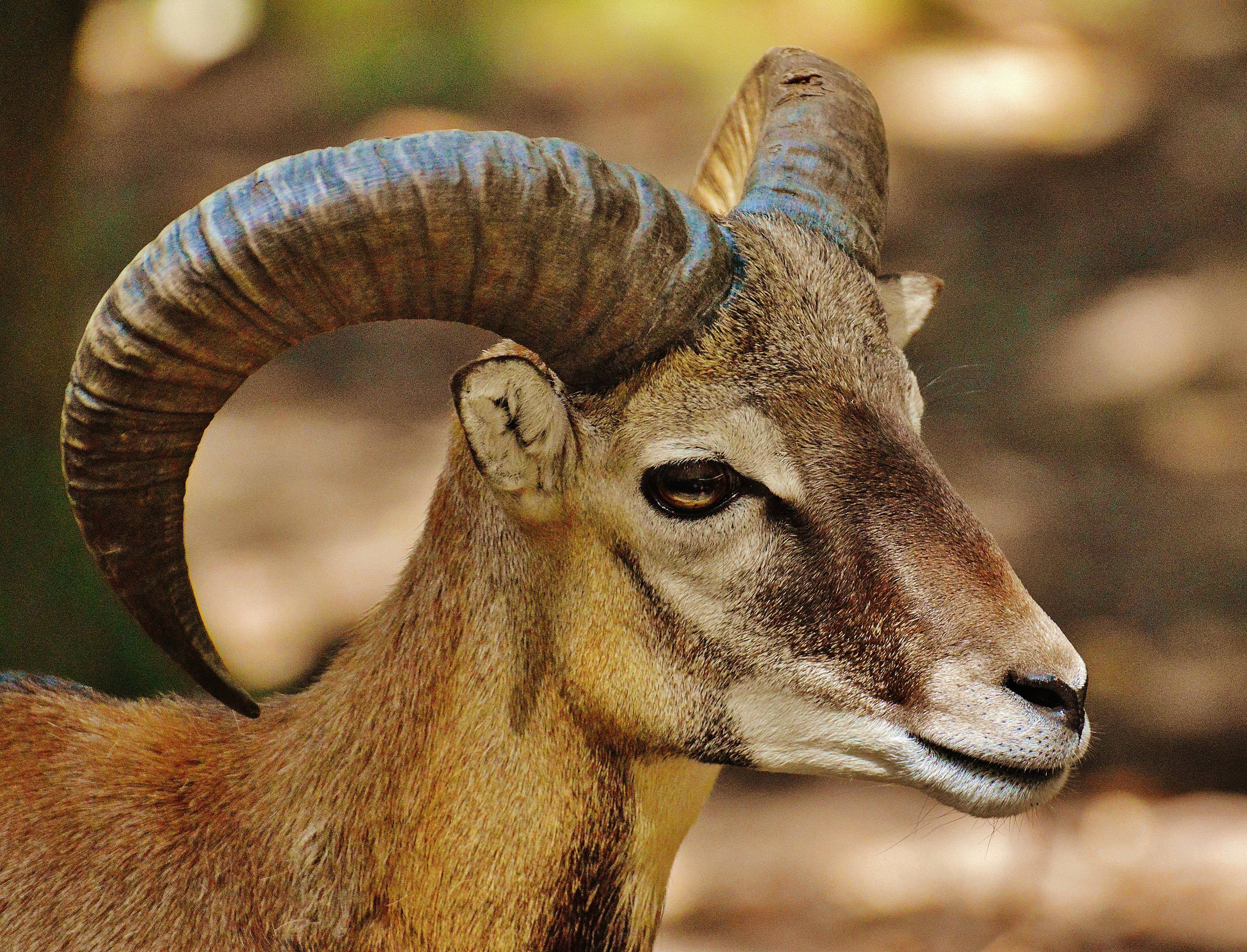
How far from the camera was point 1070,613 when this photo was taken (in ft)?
27.4

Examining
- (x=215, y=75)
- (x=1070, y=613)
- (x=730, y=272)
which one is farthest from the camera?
(x=215, y=75)

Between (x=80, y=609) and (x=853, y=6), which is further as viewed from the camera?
(x=853, y=6)

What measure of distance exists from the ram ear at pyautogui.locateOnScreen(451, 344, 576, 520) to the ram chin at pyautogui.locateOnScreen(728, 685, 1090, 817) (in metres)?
0.72

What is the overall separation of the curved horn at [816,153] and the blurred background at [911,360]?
269 centimetres

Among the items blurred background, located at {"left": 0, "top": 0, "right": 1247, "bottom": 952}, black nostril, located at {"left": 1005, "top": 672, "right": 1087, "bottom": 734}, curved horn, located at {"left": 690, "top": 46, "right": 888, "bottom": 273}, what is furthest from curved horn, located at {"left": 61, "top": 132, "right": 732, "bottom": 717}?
blurred background, located at {"left": 0, "top": 0, "right": 1247, "bottom": 952}

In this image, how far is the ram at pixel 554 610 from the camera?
9.97ft

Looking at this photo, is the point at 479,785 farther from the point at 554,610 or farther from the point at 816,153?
the point at 816,153

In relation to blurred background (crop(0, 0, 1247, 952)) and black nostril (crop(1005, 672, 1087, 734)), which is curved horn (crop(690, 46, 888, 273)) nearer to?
black nostril (crop(1005, 672, 1087, 734))

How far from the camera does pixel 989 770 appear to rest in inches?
124

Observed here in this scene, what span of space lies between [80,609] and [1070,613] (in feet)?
19.2

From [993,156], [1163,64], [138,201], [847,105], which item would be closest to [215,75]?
[138,201]

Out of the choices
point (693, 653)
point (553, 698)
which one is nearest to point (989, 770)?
point (693, 653)

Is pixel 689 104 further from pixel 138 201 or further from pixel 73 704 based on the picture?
pixel 73 704

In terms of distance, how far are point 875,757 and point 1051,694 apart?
0.45 m
